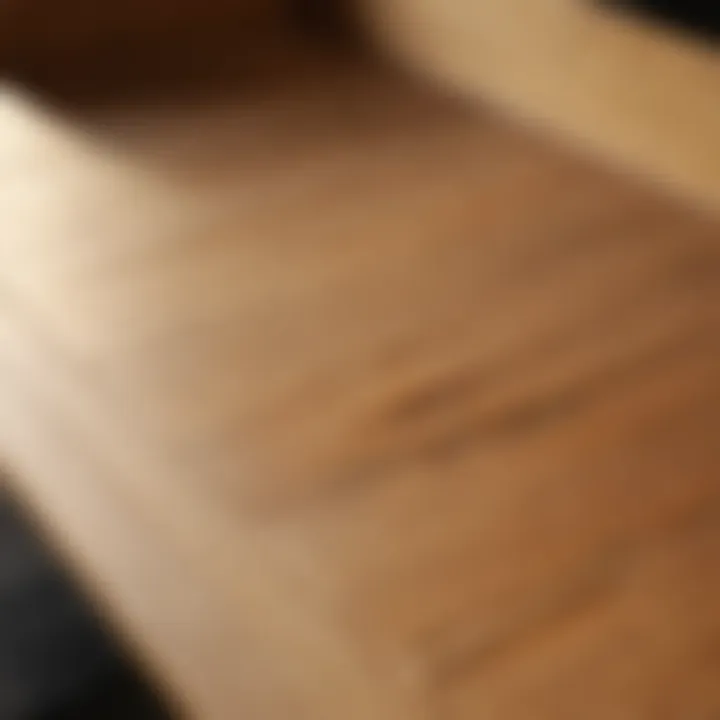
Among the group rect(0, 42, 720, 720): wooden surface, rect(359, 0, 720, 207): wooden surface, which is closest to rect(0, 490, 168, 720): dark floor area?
rect(0, 42, 720, 720): wooden surface

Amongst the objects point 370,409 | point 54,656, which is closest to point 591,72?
point 370,409

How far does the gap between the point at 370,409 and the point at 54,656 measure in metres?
0.50

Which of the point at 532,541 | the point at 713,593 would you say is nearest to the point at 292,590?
the point at 532,541

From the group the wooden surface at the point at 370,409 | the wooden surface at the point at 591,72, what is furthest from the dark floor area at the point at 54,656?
the wooden surface at the point at 591,72

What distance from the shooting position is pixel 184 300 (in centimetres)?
145

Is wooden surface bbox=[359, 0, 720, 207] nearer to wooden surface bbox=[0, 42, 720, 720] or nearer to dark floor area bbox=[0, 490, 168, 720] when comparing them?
wooden surface bbox=[0, 42, 720, 720]

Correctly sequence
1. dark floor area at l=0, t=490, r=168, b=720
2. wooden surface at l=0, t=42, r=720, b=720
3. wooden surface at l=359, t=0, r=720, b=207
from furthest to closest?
wooden surface at l=359, t=0, r=720, b=207, wooden surface at l=0, t=42, r=720, b=720, dark floor area at l=0, t=490, r=168, b=720

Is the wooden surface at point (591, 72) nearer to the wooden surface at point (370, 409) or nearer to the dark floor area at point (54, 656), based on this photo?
the wooden surface at point (370, 409)

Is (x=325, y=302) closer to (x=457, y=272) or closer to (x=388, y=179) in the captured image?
(x=457, y=272)

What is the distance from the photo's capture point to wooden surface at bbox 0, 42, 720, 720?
99 cm

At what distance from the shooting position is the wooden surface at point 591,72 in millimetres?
1599

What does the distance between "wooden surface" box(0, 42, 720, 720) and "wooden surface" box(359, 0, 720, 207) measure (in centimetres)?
5

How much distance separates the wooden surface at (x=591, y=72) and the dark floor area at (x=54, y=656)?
1036mm

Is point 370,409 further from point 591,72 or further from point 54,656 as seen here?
point 591,72
